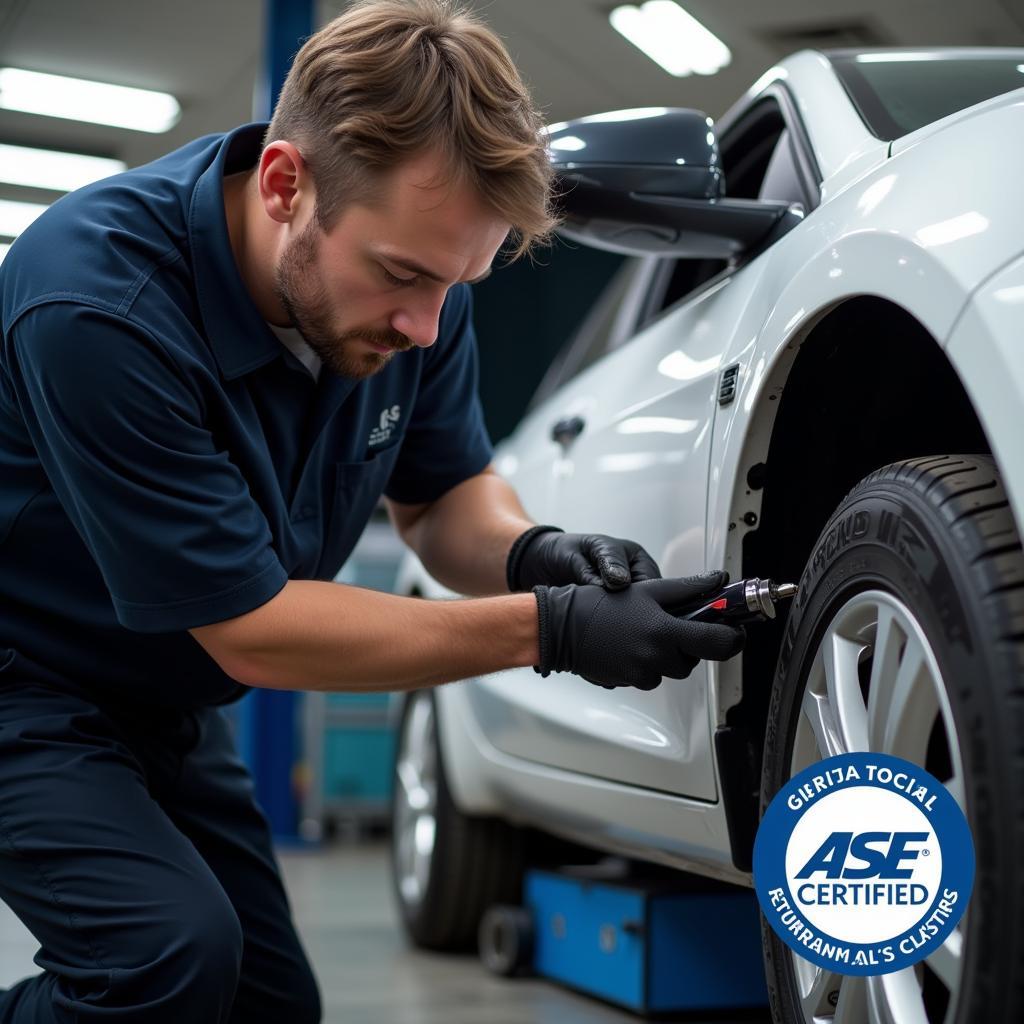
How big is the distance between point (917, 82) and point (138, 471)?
1.09 meters

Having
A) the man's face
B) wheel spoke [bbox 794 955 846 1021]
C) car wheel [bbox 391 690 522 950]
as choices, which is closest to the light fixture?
the man's face

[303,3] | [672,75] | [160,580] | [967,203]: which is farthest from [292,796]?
[967,203]

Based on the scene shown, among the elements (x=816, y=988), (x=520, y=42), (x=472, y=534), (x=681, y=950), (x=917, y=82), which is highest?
(x=520, y=42)

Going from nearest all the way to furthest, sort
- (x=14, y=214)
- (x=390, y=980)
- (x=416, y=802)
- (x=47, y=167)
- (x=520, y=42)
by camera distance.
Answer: (x=390, y=980) → (x=416, y=802) → (x=520, y=42) → (x=47, y=167) → (x=14, y=214)

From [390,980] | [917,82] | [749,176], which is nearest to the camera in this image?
[917,82]

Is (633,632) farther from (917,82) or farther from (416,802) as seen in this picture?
(416,802)

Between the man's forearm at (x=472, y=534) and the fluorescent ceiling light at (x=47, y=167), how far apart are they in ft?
18.7

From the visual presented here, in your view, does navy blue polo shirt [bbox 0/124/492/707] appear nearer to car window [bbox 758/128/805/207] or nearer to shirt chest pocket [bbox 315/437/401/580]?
shirt chest pocket [bbox 315/437/401/580]

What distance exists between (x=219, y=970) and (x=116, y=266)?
2.44 ft

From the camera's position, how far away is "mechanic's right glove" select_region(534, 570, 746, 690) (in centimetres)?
132

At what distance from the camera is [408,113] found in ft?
4.42

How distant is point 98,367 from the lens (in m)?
1.31

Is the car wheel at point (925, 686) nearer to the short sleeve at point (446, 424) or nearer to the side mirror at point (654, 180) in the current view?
the side mirror at point (654, 180)

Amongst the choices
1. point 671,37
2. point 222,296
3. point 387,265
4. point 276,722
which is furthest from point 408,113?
point 671,37
